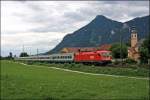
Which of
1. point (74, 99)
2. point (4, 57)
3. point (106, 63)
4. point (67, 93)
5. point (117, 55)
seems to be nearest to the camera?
point (74, 99)

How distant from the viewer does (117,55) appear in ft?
377

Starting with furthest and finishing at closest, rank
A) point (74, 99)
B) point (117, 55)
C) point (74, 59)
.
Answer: point (117, 55) < point (74, 59) < point (74, 99)

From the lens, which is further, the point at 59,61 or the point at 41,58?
the point at 41,58

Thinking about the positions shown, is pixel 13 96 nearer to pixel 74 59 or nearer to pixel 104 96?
pixel 104 96

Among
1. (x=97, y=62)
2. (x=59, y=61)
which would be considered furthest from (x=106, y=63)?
(x=59, y=61)

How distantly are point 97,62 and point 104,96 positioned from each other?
5025cm

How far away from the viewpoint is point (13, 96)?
47.2 feet

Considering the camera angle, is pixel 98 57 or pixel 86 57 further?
pixel 86 57

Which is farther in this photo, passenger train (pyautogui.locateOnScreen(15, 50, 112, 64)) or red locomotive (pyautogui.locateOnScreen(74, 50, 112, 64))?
passenger train (pyautogui.locateOnScreen(15, 50, 112, 64))

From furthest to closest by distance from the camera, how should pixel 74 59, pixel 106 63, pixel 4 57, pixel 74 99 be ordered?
pixel 4 57, pixel 74 59, pixel 106 63, pixel 74 99

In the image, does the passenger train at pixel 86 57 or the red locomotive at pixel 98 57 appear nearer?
the red locomotive at pixel 98 57

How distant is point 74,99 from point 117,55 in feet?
335

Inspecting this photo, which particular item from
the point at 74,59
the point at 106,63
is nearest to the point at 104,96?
the point at 106,63

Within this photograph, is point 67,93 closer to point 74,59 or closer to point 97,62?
point 97,62
